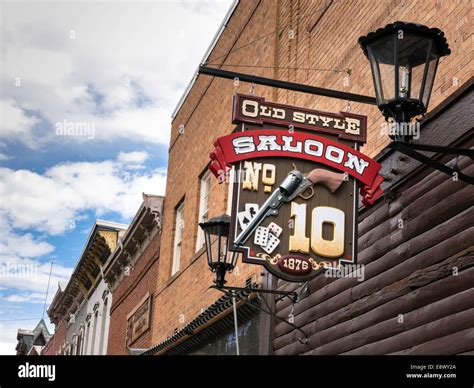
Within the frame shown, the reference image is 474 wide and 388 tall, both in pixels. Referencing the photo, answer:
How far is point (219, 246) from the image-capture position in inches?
386

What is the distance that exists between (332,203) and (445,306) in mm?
1727

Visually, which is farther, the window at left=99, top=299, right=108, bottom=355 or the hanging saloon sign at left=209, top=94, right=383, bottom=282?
the window at left=99, top=299, right=108, bottom=355

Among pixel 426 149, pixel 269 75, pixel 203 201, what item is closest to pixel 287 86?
pixel 426 149

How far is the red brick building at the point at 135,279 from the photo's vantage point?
66.3ft

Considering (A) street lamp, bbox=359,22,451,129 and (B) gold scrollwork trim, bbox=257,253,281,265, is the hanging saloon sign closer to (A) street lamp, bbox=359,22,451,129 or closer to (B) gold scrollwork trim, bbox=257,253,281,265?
(B) gold scrollwork trim, bbox=257,253,281,265

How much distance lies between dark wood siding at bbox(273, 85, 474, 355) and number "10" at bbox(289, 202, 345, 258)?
1.93 ft

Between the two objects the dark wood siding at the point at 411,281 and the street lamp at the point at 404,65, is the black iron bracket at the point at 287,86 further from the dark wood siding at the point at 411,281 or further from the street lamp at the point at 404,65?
the dark wood siding at the point at 411,281

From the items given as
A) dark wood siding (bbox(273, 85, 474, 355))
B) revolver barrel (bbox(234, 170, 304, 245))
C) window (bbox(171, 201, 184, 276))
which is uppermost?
window (bbox(171, 201, 184, 276))

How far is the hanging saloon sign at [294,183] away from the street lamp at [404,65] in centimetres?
167

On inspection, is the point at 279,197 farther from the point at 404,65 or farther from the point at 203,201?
the point at 203,201

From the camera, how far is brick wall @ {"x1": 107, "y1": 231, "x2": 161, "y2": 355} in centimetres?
2042

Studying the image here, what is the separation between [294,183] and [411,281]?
1.51 meters

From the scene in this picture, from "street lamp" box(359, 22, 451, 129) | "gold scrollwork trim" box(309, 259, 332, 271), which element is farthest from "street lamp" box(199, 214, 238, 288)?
"street lamp" box(359, 22, 451, 129)
